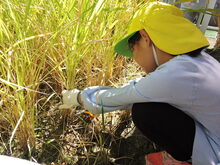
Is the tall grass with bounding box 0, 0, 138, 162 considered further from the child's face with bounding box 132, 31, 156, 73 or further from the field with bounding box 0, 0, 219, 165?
the child's face with bounding box 132, 31, 156, 73

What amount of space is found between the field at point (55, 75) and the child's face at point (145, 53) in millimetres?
149

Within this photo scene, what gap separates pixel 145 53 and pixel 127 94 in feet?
0.56

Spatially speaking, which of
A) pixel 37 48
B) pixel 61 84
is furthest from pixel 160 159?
pixel 37 48

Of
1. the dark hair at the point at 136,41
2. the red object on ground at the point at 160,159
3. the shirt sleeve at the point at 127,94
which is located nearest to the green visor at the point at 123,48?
the dark hair at the point at 136,41

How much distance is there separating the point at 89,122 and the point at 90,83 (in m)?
0.19

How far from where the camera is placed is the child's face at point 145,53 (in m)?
0.86

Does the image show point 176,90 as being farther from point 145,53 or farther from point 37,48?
point 37,48

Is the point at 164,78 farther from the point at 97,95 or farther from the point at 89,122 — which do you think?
the point at 89,122

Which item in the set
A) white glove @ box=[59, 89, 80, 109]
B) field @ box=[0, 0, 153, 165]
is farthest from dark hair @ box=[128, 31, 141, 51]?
white glove @ box=[59, 89, 80, 109]

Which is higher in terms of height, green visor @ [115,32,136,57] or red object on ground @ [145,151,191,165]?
green visor @ [115,32,136,57]

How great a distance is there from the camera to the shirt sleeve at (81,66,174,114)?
2.60 ft

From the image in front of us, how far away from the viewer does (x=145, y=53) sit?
0.88m

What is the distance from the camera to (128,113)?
3.84ft

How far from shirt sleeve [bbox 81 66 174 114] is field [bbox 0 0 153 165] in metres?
0.08
